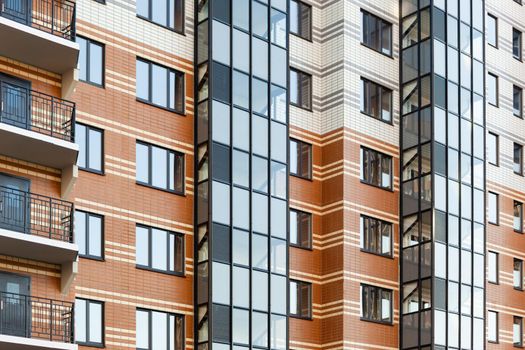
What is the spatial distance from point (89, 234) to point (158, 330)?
2.76 metres

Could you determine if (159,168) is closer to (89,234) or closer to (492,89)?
(89,234)

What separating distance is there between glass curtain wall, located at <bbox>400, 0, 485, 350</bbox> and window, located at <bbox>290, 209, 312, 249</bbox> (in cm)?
286

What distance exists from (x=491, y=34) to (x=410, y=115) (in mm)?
5844

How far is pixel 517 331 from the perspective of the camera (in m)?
34.9

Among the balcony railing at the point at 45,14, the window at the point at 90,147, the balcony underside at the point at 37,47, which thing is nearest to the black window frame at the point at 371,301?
the window at the point at 90,147

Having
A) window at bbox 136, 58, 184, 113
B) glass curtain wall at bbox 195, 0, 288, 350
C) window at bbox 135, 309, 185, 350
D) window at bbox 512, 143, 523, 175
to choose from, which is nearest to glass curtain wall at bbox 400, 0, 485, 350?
window at bbox 512, 143, 523, 175

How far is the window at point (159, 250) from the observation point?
26484mm

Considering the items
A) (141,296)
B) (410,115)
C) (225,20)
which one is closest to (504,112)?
(410,115)

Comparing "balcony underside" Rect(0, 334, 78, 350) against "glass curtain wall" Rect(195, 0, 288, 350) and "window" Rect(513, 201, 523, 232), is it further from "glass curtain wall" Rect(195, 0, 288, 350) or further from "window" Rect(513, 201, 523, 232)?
"window" Rect(513, 201, 523, 232)

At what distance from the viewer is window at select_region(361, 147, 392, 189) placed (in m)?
31.4

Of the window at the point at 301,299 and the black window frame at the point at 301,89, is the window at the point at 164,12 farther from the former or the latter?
the window at the point at 301,299

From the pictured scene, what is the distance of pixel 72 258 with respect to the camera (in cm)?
2425

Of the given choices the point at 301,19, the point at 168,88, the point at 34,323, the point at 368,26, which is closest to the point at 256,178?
the point at 168,88

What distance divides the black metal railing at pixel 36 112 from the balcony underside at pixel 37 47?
2.18 ft
